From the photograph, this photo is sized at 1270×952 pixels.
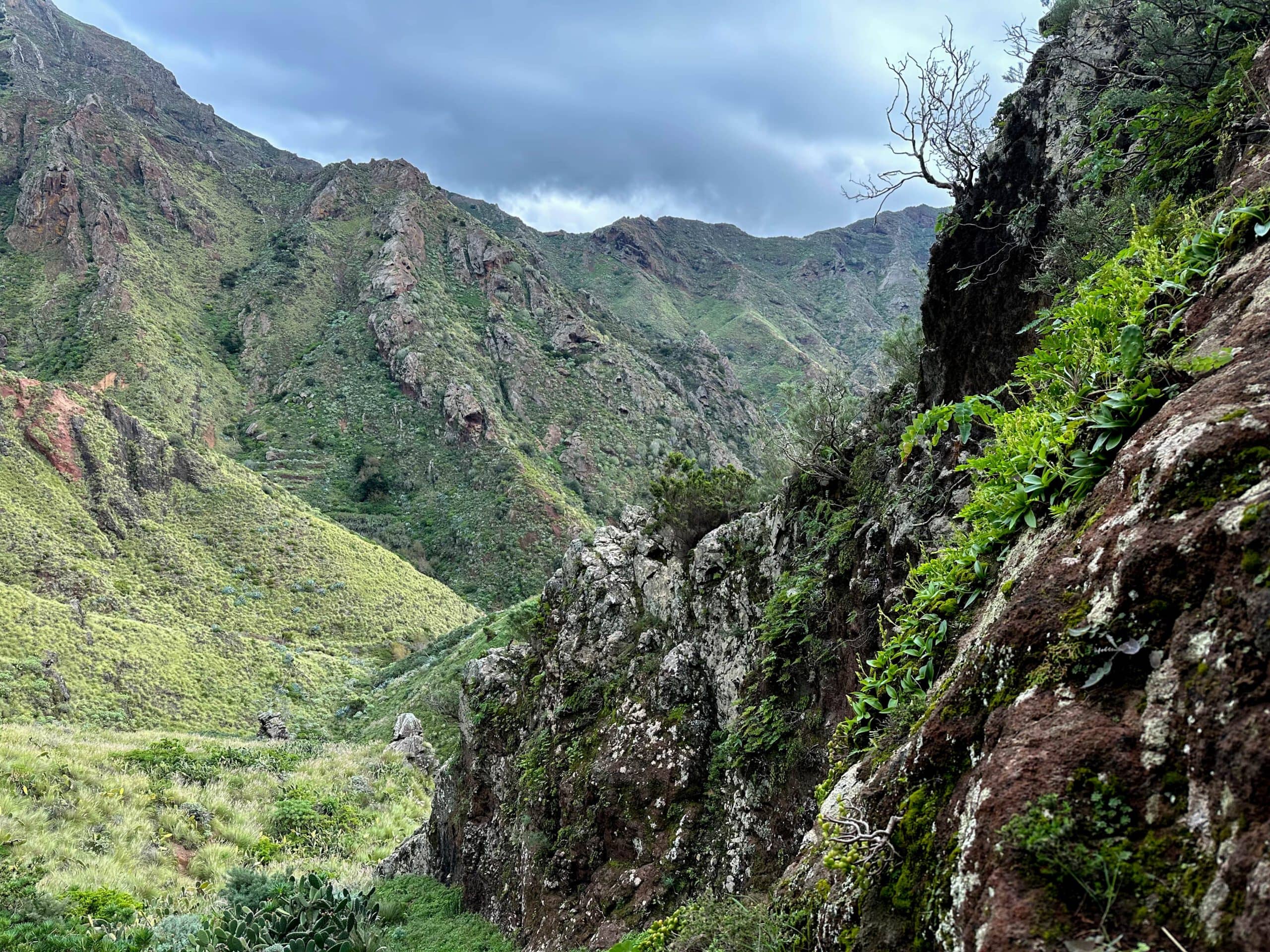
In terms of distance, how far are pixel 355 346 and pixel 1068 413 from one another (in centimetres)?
7423

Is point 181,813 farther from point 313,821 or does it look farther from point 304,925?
point 304,925

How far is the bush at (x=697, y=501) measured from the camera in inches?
450

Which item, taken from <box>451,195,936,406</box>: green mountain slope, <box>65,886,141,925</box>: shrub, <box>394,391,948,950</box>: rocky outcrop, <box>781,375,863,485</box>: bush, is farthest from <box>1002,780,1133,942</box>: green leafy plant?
<box>451,195,936,406</box>: green mountain slope

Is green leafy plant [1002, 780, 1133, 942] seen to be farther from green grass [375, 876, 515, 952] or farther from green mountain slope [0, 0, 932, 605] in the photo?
green mountain slope [0, 0, 932, 605]

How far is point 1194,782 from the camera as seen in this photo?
169 cm

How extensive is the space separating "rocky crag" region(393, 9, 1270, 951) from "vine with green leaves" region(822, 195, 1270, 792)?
0.05 metres

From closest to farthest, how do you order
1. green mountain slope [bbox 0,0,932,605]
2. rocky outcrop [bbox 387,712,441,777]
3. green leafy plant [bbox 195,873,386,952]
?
green leafy plant [bbox 195,873,386,952], rocky outcrop [bbox 387,712,441,777], green mountain slope [bbox 0,0,932,605]

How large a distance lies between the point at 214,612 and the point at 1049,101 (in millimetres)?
41855

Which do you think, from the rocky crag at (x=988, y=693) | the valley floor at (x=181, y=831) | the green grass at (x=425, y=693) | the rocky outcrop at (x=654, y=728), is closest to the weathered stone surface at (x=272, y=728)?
the valley floor at (x=181, y=831)

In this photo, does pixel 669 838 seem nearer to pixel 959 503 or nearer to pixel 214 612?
pixel 959 503

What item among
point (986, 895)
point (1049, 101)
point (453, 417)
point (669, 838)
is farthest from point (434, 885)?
point (453, 417)

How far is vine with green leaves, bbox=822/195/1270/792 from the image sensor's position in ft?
9.52

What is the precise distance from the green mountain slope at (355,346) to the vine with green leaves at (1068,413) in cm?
4847

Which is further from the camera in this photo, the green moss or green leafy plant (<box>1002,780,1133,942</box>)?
the green moss
